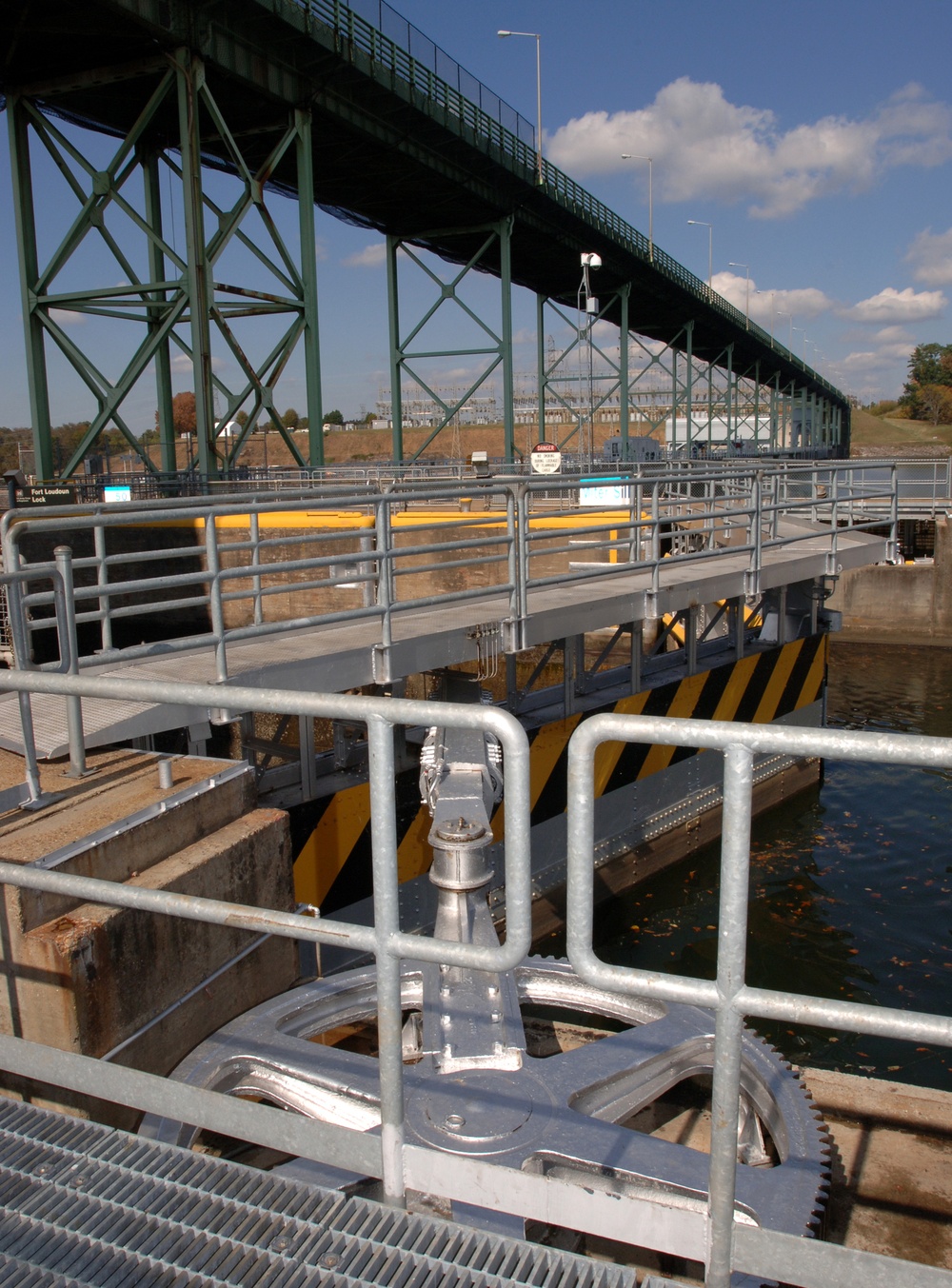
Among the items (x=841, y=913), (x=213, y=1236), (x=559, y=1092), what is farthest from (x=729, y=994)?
(x=841, y=913)

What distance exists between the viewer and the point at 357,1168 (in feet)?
6.91

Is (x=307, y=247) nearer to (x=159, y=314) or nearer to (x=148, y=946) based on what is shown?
(x=159, y=314)

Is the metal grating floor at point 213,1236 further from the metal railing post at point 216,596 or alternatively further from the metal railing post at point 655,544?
the metal railing post at point 655,544

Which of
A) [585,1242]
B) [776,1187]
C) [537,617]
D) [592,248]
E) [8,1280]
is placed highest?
[592,248]

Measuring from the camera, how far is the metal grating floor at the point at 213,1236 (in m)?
2.03

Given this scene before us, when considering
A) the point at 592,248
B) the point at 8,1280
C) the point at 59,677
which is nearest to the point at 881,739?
the point at 59,677

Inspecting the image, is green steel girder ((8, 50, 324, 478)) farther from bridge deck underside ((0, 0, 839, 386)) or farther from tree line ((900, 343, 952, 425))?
tree line ((900, 343, 952, 425))

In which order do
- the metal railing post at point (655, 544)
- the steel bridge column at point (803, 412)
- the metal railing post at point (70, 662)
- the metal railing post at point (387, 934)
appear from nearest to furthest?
1. the metal railing post at point (387, 934)
2. the metal railing post at point (70, 662)
3. the metal railing post at point (655, 544)
4. the steel bridge column at point (803, 412)

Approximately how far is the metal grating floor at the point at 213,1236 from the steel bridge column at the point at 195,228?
55.9 feet

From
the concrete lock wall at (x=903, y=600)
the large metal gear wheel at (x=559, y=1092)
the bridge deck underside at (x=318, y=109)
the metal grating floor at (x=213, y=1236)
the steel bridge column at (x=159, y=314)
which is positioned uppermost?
the bridge deck underside at (x=318, y=109)

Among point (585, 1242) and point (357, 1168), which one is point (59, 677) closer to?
point (357, 1168)

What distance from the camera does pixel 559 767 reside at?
316 inches

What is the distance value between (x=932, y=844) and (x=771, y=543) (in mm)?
3248

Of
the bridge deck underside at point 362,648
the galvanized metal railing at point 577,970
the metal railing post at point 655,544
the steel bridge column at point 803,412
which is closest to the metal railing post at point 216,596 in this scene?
the bridge deck underside at point 362,648
